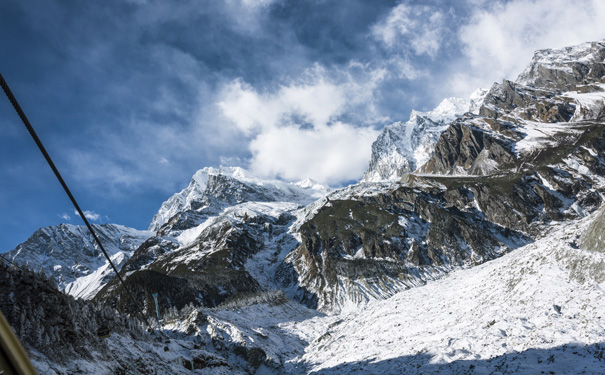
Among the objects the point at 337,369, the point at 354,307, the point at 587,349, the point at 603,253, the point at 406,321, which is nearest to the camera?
the point at 587,349

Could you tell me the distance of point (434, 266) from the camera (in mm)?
195875

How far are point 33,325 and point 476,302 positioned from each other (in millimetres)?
41131

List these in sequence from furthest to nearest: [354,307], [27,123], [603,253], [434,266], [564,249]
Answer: [434,266] → [354,307] → [564,249] → [603,253] → [27,123]

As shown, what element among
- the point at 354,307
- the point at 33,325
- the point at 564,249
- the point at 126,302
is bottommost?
the point at 354,307

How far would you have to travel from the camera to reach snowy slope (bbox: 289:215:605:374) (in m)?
21.3

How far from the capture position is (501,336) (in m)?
25.7

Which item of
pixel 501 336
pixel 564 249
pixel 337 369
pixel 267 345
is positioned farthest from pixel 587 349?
pixel 267 345

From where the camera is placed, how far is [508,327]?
26.5 metres

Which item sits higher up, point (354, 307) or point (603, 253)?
point (603, 253)

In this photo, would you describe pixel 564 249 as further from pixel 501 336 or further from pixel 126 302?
pixel 126 302

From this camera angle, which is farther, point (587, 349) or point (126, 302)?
point (126, 302)

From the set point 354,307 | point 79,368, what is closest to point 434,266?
point 354,307

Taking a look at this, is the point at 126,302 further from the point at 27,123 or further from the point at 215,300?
the point at 27,123

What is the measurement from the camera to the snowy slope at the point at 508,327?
2128cm
